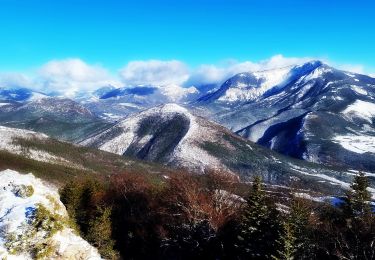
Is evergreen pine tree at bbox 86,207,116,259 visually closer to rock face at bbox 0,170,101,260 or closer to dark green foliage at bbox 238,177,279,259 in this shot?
rock face at bbox 0,170,101,260

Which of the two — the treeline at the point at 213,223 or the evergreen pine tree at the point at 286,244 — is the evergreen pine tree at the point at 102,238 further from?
the evergreen pine tree at the point at 286,244

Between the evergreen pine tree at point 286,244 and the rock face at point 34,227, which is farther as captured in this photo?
the evergreen pine tree at point 286,244

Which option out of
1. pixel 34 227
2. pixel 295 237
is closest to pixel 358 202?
pixel 295 237

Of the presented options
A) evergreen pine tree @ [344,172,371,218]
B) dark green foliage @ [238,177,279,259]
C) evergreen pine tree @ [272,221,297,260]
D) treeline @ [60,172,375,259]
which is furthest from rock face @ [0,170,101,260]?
evergreen pine tree @ [344,172,371,218]

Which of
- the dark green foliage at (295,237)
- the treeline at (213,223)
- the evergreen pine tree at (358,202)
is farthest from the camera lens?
the evergreen pine tree at (358,202)

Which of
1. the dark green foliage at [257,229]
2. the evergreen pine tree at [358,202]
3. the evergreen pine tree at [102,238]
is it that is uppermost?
the evergreen pine tree at [358,202]

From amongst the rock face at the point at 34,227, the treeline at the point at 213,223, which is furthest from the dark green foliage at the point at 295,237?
the rock face at the point at 34,227

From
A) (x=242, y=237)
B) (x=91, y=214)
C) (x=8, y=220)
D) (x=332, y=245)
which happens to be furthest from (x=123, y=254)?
(x=332, y=245)

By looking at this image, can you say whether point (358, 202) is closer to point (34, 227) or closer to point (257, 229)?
point (257, 229)
